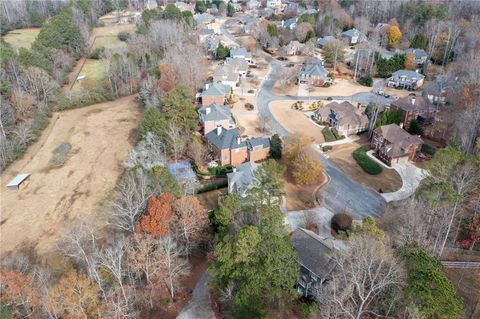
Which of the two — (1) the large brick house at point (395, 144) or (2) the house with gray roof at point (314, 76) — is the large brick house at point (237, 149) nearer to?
(1) the large brick house at point (395, 144)

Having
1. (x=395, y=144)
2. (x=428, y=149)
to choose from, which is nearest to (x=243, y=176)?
(x=395, y=144)

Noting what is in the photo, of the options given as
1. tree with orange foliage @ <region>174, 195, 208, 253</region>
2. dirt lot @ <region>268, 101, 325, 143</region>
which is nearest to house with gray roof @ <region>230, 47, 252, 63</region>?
dirt lot @ <region>268, 101, 325, 143</region>

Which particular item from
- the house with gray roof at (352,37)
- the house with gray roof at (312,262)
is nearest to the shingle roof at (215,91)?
the house with gray roof at (312,262)

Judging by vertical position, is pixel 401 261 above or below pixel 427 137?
above

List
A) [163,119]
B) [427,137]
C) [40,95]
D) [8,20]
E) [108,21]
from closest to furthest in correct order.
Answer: [163,119], [427,137], [40,95], [8,20], [108,21]

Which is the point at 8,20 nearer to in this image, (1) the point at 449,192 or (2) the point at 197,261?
(2) the point at 197,261

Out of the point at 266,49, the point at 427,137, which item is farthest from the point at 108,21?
the point at 427,137

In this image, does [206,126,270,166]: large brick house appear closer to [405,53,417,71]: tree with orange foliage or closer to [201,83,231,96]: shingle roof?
[201,83,231,96]: shingle roof

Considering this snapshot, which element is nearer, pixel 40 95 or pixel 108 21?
pixel 40 95
